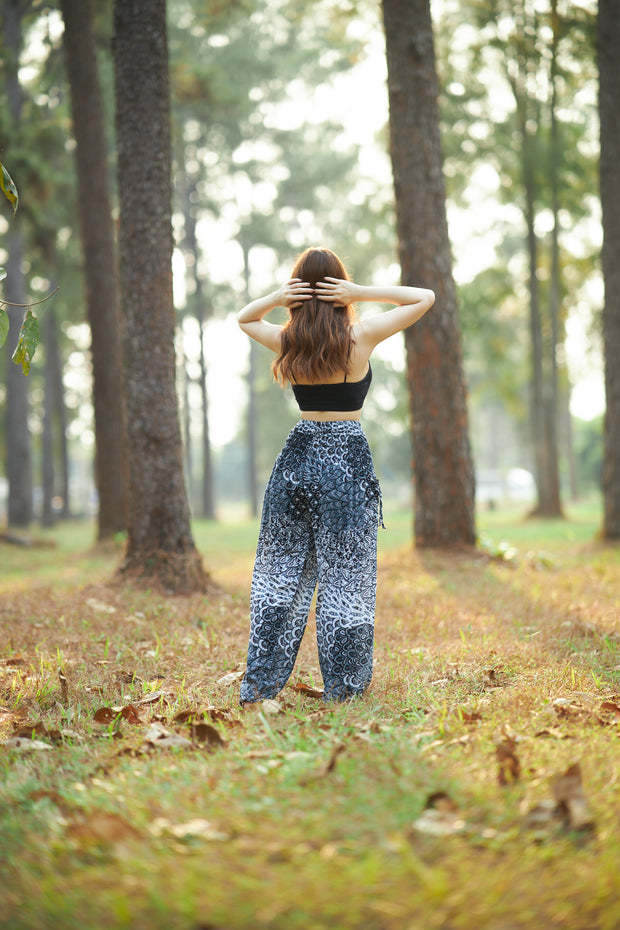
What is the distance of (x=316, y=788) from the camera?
7.67 feet

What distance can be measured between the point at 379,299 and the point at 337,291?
254 mm

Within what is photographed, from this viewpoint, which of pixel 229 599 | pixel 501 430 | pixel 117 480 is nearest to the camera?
pixel 229 599

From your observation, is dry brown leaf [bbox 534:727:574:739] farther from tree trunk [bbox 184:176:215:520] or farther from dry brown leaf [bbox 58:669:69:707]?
tree trunk [bbox 184:176:215:520]

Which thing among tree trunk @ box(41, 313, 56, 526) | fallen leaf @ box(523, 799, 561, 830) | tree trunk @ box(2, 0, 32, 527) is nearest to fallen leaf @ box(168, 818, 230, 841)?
fallen leaf @ box(523, 799, 561, 830)

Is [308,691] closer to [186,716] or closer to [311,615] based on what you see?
[186,716]

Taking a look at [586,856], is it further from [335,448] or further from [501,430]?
[501,430]

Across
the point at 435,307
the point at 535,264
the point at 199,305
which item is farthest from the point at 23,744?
the point at 199,305

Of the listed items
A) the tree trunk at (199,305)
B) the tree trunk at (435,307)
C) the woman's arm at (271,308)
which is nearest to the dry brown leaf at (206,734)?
the woman's arm at (271,308)

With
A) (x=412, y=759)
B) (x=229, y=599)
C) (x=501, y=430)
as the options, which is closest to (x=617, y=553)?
(x=229, y=599)

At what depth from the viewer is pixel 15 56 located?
15078 millimetres

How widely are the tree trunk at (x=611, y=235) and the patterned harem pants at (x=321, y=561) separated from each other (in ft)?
24.4

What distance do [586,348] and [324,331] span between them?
72.2 ft

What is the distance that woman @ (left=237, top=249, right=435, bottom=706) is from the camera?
141 inches

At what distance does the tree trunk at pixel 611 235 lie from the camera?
32.9 ft
